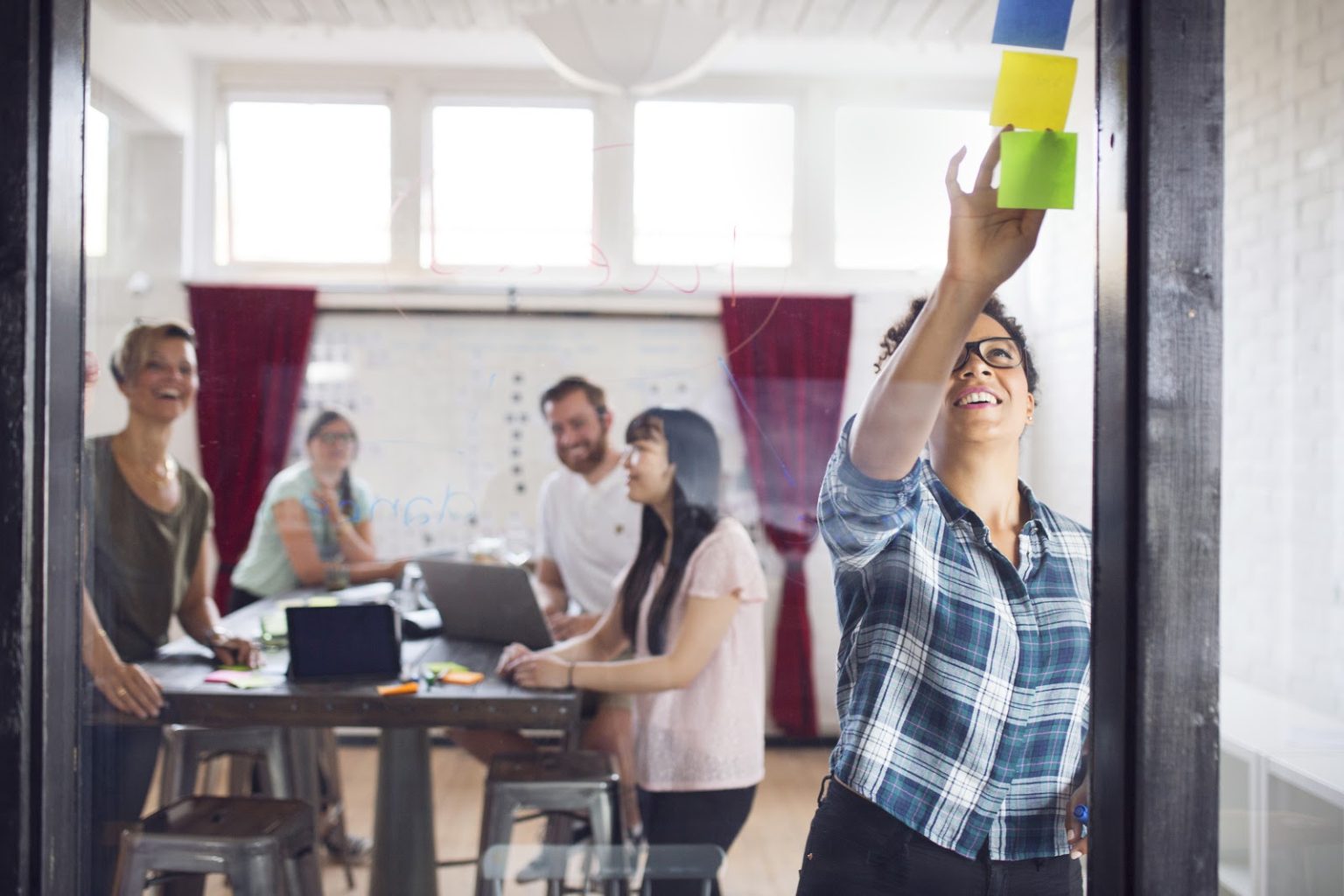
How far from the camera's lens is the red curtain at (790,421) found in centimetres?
133

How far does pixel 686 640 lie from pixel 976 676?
0.45 metres

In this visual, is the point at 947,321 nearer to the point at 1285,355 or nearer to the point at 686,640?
the point at 1285,355

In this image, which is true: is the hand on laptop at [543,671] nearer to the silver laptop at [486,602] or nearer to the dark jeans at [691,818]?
the silver laptop at [486,602]

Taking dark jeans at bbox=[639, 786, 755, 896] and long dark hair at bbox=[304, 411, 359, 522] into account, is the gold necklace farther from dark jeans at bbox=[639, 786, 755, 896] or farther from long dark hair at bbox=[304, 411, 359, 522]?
dark jeans at bbox=[639, 786, 755, 896]

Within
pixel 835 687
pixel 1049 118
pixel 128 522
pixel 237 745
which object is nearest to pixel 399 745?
pixel 237 745

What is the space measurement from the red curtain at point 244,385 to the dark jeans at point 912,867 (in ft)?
3.14

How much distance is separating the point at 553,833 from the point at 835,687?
551mm

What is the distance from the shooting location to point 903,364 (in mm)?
1233

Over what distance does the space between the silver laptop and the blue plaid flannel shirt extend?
56 cm

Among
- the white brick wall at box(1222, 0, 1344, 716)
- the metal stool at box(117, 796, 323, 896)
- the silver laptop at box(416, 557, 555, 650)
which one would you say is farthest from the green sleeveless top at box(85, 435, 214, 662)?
the white brick wall at box(1222, 0, 1344, 716)

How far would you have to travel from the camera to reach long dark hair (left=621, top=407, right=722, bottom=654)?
145 cm

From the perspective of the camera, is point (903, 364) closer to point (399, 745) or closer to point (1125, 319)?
point (1125, 319)

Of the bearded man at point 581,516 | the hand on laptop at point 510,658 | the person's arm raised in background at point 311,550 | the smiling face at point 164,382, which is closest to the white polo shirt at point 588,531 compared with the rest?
the bearded man at point 581,516

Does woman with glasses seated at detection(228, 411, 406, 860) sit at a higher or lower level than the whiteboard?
lower
